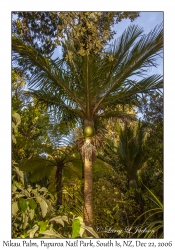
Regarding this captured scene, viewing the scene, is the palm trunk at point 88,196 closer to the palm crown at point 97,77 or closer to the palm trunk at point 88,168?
the palm trunk at point 88,168

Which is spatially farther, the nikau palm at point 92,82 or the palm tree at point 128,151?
the palm tree at point 128,151

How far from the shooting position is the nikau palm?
605 cm

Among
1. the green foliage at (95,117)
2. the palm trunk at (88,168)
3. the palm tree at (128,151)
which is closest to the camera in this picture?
the green foliage at (95,117)

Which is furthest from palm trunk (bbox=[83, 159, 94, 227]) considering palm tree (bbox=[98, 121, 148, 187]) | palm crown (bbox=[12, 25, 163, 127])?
palm tree (bbox=[98, 121, 148, 187])

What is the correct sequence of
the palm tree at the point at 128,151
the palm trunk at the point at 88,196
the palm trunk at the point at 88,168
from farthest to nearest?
the palm tree at the point at 128,151
the palm trunk at the point at 88,168
the palm trunk at the point at 88,196

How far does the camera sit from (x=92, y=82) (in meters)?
6.43

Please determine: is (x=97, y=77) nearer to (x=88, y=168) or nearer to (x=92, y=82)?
(x=92, y=82)

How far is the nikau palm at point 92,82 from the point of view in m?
6.05

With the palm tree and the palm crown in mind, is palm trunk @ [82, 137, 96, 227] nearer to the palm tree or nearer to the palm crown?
the palm crown

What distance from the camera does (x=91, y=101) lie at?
6652mm

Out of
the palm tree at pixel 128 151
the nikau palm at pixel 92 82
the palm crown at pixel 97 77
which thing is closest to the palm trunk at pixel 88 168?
the nikau palm at pixel 92 82
